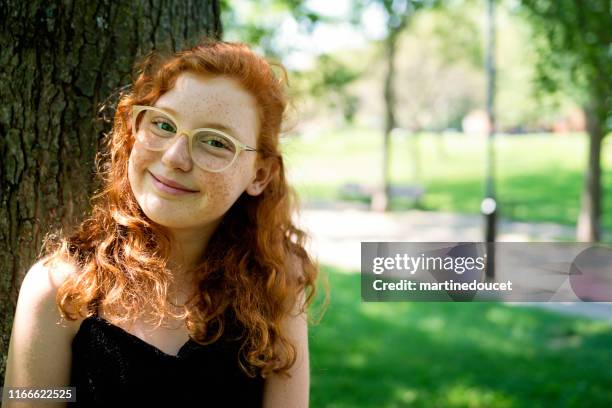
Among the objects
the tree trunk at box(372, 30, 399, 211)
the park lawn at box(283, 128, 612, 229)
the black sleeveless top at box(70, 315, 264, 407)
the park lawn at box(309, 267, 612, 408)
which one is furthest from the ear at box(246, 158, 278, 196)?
the tree trunk at box(372, 30, 399, 211)

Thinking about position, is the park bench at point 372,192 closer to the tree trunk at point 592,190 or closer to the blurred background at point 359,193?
A: the blurred background at point 359,193

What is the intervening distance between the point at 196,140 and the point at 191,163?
65mm

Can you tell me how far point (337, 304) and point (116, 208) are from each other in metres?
6.54

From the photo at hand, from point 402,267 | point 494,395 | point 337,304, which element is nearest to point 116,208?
point 402,267

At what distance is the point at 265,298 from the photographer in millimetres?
2049

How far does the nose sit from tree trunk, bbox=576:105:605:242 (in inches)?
408

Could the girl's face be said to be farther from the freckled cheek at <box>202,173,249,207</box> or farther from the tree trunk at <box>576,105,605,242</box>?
the tree trunk at <box>576,105,605,242</box>

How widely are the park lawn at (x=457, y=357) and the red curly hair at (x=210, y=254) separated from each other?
9.26 ft

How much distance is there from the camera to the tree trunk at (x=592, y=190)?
1134cm

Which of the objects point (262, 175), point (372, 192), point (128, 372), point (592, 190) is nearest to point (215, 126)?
point (262, 175)

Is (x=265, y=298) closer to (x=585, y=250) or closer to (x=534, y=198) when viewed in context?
(x=585, y=250)

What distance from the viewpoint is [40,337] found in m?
1.80

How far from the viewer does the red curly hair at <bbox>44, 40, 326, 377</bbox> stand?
190 cm

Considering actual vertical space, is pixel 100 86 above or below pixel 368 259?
above
